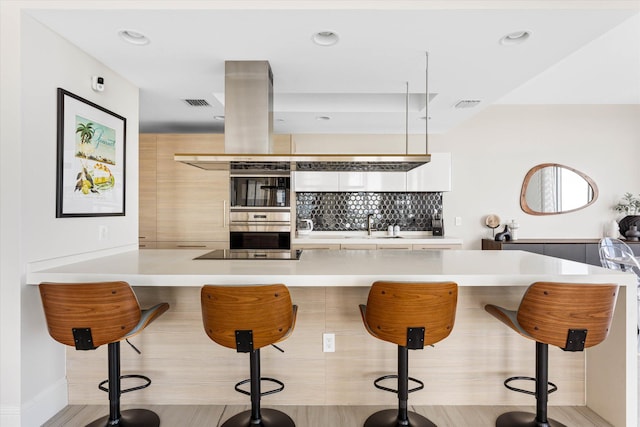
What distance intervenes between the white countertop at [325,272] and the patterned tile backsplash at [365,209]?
2737 mm

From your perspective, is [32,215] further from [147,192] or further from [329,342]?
[147,192]

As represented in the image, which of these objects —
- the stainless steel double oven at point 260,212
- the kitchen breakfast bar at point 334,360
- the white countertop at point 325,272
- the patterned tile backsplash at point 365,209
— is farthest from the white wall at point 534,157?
the kitchen breakfast bar at point 334,360

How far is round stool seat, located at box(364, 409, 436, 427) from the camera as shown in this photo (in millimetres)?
2037

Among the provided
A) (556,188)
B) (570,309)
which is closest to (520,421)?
(570,309)

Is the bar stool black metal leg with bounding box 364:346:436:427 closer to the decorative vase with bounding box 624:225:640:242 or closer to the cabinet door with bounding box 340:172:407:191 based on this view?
the cabinet door with bounding box 340:172:407:191

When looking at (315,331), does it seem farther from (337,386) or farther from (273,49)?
(273,49)

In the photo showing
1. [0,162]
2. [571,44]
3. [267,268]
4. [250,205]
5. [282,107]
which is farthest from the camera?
[250,205]

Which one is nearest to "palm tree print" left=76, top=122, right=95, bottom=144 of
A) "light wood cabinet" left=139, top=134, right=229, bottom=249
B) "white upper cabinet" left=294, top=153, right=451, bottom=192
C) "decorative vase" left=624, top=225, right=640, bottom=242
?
"light wood cabinet" left=139, top=134, right=229, bottom=249

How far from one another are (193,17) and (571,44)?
2.24 metres

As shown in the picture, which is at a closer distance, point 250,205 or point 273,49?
point 273,49

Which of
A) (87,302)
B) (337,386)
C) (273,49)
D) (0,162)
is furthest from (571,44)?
(0,162)

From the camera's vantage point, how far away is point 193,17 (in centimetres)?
205

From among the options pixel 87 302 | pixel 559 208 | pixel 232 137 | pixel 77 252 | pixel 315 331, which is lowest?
pixel 315 331

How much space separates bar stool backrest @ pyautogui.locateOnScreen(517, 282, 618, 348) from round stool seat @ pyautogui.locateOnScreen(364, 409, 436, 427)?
0.78 metres
